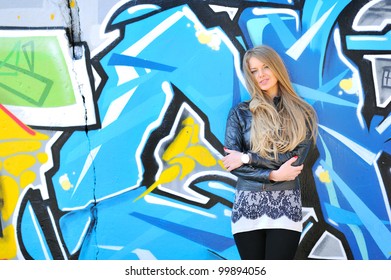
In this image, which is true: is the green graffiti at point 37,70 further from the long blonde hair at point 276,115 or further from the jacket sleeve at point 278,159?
Result: the jacket sleeve at point 278,159

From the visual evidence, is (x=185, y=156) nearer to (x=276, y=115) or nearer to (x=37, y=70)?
(x=276, y=115)

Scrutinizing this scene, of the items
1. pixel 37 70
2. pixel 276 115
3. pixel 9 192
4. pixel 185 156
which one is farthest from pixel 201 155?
pixel 9 192

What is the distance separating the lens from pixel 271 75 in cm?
420

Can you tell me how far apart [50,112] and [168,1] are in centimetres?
143

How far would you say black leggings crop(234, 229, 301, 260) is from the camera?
388cm

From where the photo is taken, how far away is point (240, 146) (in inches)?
159

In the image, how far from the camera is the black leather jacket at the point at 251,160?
390 centimetres

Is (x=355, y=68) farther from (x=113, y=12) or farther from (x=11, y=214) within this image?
(x=11, y=214)

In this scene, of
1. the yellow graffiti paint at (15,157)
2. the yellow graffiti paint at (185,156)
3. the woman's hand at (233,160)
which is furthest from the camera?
the yellow graffiti paint at (15,157)

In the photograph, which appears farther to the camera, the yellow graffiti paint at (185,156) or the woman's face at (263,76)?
the yellow graffiti paint at (185,156)

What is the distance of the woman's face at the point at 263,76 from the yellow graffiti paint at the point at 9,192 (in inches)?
92.9

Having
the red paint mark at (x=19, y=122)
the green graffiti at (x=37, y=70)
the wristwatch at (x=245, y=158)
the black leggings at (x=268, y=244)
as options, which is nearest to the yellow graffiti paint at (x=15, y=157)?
the red paint mark at (x=19, y=122)

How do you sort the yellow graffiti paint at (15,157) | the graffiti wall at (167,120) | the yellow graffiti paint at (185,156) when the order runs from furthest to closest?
the yellow graffiti paint at (15,157) < the yellow graffiti paint at (185,156) < the graffiti wall at (167,120)
